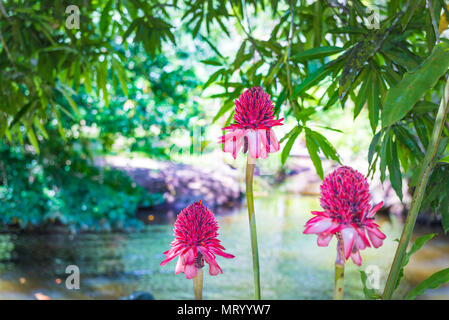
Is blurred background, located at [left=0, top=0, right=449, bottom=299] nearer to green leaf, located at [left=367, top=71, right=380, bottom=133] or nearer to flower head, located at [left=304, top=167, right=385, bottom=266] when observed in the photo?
green leaf, located at [left=367, top=71, right=380, bottom=133]

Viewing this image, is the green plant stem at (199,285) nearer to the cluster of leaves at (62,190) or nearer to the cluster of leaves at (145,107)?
the cluster of leaves at (62,190)

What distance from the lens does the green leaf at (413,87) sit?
1.72 ft

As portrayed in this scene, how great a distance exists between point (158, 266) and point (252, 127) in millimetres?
3925

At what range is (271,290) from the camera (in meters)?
3.67

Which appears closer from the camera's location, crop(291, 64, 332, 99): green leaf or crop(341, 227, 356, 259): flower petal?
crop(341, 227, 356, 259): flower petal

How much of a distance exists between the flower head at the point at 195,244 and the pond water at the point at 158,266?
2963 mm

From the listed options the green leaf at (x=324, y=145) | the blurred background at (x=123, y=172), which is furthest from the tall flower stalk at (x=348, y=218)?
the blurred background at (x=123, y=172)

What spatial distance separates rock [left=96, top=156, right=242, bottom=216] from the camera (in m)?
6.56

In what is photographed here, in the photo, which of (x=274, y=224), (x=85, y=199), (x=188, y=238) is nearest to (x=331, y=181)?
(x=188, y=238)

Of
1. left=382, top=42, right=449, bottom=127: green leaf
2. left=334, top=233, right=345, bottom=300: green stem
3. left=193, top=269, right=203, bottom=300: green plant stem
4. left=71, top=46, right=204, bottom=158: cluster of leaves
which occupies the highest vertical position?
left=71, top=46, right=204, bottom=158: cluster of leaves

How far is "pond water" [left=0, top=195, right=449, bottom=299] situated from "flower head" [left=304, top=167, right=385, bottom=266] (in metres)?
3.04

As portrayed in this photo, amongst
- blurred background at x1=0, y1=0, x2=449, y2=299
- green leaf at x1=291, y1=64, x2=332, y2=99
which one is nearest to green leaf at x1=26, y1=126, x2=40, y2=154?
blurred background at x1=0, y1=0, x2=449, y2=299

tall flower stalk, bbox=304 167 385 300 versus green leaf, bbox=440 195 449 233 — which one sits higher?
tall flower stalk, bbox=304 167 385 300

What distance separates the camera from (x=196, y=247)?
490 millimetres
